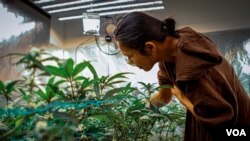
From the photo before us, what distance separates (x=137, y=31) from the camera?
0.87 meters

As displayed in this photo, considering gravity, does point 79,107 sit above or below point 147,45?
below

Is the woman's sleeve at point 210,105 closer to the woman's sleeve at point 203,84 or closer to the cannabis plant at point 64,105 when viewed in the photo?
the woman's sleeve at point 203,84

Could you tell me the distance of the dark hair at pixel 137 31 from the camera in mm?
863

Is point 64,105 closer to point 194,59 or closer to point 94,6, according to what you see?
point 194,59

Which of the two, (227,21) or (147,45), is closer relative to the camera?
(147,45)

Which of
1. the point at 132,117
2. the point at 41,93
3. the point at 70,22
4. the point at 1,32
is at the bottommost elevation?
the point at 132,117

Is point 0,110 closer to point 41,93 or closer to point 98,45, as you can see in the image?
point 41,93

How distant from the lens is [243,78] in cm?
293

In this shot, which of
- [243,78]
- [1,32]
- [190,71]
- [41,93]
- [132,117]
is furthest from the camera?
[243,78]

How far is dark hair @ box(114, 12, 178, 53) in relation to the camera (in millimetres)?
863

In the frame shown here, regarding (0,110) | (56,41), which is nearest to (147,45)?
(0,110)

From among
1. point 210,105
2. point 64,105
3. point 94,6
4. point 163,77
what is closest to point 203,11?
point 94,6

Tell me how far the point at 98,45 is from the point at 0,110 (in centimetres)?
258

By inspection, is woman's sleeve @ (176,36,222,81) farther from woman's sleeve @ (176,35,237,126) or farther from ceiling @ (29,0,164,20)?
ceiling @ (29,0,164,20)
